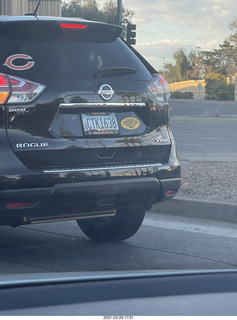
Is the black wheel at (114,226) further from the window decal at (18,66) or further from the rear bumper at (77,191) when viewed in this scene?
the window decal at (18,66)

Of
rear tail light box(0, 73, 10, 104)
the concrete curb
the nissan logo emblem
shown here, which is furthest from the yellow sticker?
the concrete curb

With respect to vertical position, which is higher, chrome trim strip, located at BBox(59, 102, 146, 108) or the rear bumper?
chrome trim strip, located at BBox(59, 102, 146, 108)

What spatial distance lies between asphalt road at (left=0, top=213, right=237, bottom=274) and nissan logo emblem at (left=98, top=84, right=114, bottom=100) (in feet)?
4.33

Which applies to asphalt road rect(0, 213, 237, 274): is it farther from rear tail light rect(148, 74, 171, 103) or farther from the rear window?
the rear window

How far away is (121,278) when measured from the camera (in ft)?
5.74

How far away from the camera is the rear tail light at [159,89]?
17.0 ft

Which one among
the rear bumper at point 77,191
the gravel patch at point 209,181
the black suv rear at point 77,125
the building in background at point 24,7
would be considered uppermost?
the building in background at point 24,7

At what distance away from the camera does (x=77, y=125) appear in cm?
471

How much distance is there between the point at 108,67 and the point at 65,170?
0.94 metres

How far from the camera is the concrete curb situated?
730 cm

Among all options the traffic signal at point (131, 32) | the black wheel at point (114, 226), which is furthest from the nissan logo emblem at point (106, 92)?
the traffic signal at point (131, 32)

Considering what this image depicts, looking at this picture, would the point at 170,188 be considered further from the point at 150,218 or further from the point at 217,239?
the point at 150,218

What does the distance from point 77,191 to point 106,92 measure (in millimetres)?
802

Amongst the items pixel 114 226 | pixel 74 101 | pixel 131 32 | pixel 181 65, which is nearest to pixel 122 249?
pixel 114 226
